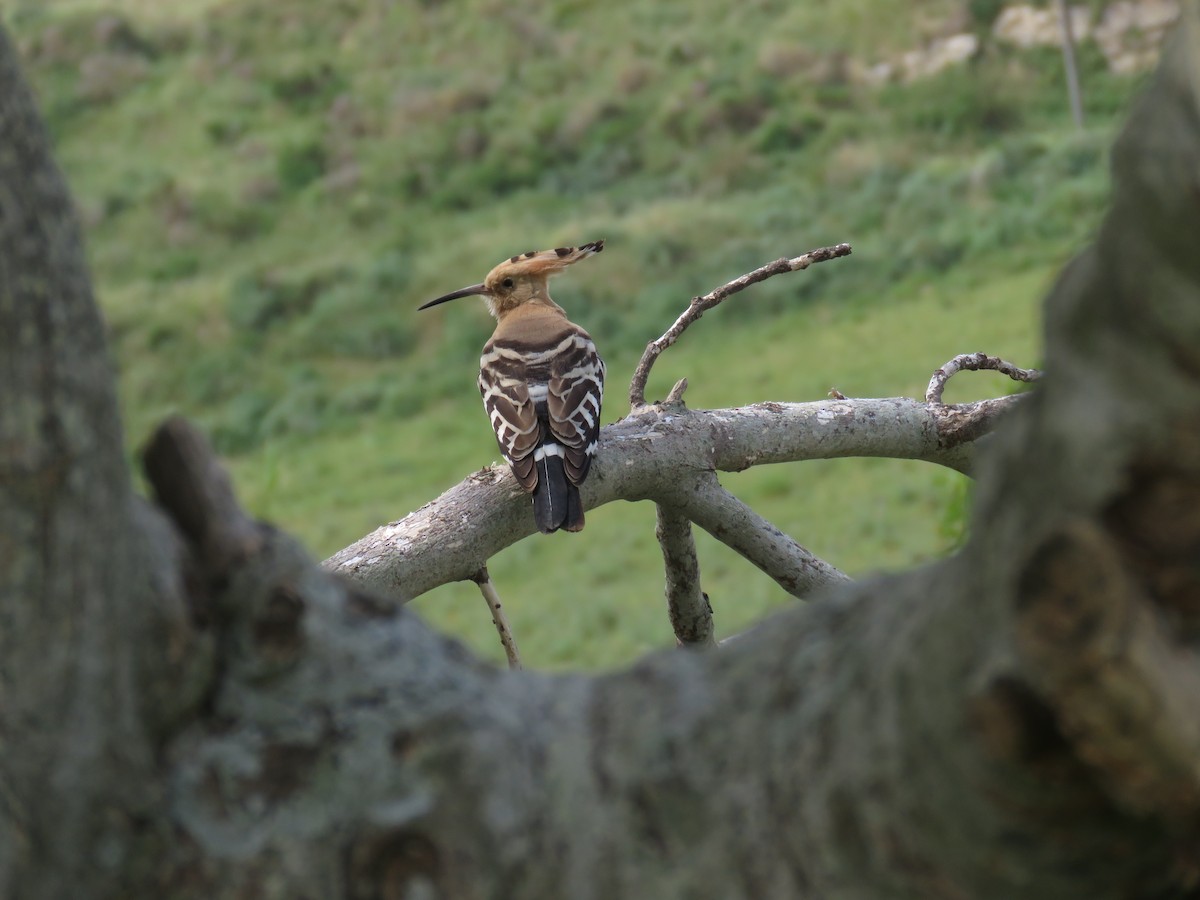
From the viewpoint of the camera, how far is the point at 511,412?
3994 millimetres

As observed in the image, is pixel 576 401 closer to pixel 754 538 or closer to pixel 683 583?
pixel 683 583

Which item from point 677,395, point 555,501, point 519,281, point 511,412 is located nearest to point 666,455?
point 677,395

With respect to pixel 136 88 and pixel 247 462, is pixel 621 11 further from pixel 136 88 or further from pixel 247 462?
pixel 247 462

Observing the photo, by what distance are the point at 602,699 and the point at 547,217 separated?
39.5ft

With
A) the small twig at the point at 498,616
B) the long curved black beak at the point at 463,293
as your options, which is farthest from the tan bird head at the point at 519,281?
the small twig at the point at 498,616

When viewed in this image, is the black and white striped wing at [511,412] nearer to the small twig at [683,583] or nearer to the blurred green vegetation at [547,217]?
the small twig at [683,583]

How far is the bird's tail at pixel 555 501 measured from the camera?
3064 millimetres

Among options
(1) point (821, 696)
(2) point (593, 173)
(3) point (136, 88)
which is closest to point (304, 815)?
(1) point (821, 696)

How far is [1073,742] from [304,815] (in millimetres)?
538

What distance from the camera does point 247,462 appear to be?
11227mm

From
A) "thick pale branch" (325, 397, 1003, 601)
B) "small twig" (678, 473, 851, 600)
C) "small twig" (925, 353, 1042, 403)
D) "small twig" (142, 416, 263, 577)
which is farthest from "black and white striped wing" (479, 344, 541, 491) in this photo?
"small twig" (142, 416, 263, 577)

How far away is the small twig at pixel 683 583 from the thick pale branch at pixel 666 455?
12cm

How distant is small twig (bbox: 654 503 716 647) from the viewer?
2.95 metres

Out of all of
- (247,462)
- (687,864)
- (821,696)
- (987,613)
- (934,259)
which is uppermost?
(987,613)
